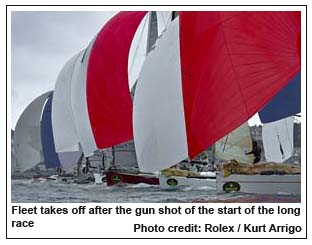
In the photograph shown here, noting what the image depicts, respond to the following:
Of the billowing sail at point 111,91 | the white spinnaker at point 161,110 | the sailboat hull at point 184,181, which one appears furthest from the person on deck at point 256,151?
the white spinnaker at point 161,110

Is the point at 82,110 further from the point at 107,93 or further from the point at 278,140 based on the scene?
the point at 278,140

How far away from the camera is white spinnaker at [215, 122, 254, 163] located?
987 cm

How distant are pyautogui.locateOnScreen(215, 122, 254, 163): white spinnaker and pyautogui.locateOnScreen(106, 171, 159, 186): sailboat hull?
1131mm

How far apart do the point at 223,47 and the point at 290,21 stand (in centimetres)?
94

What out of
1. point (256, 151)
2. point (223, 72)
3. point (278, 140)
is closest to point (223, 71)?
point (223, 72)

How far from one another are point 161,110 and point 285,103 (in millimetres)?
1383

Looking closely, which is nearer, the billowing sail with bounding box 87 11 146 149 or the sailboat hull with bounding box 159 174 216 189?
the billowing sail with bounding box 87 11 146 149

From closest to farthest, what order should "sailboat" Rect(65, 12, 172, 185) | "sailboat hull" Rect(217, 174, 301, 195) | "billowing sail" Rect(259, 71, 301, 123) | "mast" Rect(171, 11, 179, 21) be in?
"mast" Rect(171, 11, 179, 21) < "billowing sail" Rect(259, 71, 301, 123) < "sailboat hull" Rect(217, 174, 301, 195) < "sailboat" Rect(65, 12, 172, 185)

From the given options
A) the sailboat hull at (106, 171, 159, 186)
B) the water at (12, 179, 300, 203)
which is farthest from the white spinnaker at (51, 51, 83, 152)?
the water at (12, 179, 300, 203)

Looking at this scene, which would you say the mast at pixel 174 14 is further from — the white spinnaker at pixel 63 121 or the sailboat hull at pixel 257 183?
the white spinnaker at pixel 63 121

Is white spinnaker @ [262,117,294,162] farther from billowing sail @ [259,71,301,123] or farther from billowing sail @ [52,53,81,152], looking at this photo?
→ billowing sail @ [52,53,81,152]

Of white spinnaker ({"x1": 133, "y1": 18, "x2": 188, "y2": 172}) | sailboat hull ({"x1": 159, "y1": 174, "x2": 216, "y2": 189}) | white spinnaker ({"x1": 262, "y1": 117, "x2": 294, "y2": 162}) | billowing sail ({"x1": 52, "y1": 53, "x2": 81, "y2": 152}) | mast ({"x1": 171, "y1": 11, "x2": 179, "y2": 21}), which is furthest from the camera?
billowing sail ({"x1": 52, "y1": 53, "x2": 81, "y2": 152})
